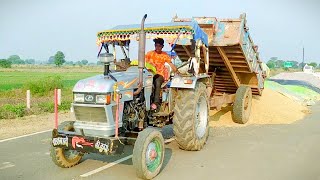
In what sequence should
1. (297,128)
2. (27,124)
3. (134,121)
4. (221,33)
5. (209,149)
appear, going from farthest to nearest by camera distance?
(27,124) → (297,128) → (221,33) → (209,149) → (134,121)

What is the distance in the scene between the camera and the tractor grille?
18.3 ft

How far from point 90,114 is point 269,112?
290 inches

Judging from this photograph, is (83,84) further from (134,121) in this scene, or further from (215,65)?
(215,65)

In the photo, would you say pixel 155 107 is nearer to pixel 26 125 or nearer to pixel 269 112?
pixel 26 125

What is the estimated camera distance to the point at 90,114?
569 cm

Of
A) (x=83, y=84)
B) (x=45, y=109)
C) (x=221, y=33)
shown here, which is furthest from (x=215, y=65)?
(x=45, y=109)

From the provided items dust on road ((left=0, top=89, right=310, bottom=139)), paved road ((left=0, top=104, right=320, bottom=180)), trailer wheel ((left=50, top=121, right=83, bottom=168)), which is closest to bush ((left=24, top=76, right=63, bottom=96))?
dust on road ((left=0, top=89, right=310, bottom=139))

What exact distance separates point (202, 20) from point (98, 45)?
331cm

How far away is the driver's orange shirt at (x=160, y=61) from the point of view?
7.18 m

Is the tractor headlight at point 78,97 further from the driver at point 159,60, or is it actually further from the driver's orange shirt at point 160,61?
the driver's orange shirt at point 160,61

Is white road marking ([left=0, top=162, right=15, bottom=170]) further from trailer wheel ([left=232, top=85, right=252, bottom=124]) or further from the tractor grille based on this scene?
trailer wheel ([left=232, top=85, right=252, bottom=124])

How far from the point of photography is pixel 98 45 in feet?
23.3

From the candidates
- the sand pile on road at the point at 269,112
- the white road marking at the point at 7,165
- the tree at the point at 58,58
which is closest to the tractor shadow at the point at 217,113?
the sand pile on road at the point at 269,112

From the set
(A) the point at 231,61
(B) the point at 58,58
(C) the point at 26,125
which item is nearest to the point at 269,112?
(A) the point at 231,61
